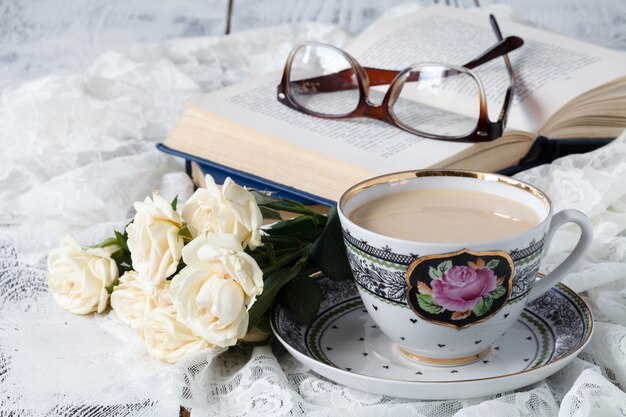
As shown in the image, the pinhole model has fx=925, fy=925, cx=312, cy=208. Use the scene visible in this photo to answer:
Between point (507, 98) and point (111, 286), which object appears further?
point (507, 98)

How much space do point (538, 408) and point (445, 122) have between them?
53 cm

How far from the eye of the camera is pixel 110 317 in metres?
0.79

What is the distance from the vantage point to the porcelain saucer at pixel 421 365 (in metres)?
0.62

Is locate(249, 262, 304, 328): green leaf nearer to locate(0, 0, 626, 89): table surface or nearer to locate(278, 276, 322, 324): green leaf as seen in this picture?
locate(278, 276, 322, 324): green leaf

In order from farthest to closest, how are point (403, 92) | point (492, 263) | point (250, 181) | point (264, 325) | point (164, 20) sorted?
point (164, 20) → point (403, 92) → point (250, 181) → point (264, 325) → point (492, 263)

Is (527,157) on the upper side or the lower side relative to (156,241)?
lower

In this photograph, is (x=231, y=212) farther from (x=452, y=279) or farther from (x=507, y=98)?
(x=507, y=98)

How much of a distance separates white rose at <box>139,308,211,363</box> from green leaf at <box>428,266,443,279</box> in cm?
18

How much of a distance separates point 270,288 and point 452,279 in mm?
150

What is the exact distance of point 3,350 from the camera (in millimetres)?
749

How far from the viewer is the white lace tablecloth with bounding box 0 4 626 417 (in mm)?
648

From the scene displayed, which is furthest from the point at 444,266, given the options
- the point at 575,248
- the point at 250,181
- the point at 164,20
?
the point at 164,20

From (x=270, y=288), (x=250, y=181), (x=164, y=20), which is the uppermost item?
(x=270, y=288)

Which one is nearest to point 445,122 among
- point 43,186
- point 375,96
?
point 375,96
